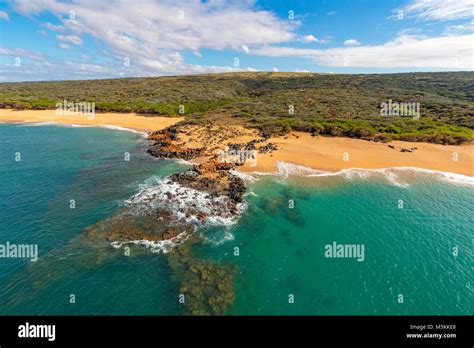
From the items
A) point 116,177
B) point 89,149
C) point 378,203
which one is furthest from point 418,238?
point 89,149

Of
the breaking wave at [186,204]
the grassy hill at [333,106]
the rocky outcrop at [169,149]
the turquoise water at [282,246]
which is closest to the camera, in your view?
the turquoise water at [282,246]

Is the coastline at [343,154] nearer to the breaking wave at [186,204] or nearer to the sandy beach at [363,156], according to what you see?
the sandy beach at [363,156]

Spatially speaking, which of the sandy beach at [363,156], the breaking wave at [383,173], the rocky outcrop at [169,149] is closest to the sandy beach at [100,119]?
the rocky outcrop at [169,149]

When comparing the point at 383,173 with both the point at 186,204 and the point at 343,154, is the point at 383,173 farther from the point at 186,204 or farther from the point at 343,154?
the point at 186,204

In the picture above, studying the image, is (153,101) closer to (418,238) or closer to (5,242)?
(5,242)

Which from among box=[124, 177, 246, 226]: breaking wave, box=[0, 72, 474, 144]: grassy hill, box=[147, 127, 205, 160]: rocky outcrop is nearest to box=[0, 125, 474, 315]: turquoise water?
box=[124, 177, 246, 226]: breaking wave

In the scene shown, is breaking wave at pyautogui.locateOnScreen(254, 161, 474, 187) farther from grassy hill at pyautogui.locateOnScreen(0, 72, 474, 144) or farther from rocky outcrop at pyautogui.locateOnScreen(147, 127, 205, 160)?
rocky outcrop at pyautogui.locateOnScreen(147, 127, 205, 160)
